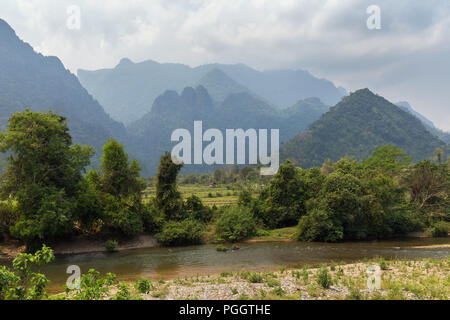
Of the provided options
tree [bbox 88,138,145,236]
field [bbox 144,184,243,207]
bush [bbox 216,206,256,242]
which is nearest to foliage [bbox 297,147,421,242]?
bush [bbox 216,206,256,242]

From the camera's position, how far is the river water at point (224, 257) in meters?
21.5

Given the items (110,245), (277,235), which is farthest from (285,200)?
(110,245)

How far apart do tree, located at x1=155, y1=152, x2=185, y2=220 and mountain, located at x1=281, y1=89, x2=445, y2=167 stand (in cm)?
12002

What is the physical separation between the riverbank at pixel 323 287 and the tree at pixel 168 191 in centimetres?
1751

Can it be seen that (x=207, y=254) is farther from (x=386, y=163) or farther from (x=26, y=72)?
(x=26, y=72)

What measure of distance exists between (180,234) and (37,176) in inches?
573

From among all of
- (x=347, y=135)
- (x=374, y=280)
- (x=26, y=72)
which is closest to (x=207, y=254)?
(x=374, y=280)

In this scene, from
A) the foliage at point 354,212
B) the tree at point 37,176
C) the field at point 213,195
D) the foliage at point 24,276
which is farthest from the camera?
the field at point 213,195

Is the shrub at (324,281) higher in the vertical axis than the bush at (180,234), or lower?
higher

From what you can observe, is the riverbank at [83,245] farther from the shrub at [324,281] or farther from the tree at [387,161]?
the tree at [387,161]

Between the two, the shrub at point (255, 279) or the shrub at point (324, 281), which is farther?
the shrub at point (255, 279)

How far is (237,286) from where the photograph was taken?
14148mm

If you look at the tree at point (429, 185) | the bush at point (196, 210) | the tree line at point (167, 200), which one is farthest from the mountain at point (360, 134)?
the bush at point (196, 210)

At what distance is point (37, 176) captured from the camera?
1019 inches
